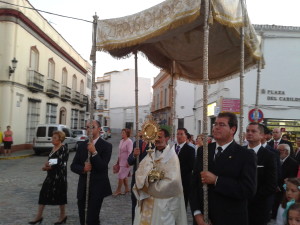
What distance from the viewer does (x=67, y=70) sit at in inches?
1080

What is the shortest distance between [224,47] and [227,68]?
0.84 m

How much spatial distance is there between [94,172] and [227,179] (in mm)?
2234

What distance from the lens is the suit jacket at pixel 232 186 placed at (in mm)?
2789

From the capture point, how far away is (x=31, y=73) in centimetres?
1909

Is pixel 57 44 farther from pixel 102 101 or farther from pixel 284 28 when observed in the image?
pixel 102 101

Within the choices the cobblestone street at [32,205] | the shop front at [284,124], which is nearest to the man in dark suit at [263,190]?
the cobblestone street at [32,205]

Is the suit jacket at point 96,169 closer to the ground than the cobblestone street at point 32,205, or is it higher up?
higher up

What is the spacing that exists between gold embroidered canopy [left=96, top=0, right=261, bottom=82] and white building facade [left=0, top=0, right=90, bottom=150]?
12974 millimetres

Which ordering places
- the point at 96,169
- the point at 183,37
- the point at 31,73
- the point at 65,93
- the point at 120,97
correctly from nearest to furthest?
the point at 96,169, the point at 183,37, the point at 31,73, the point at 65,93, the point at 120,97

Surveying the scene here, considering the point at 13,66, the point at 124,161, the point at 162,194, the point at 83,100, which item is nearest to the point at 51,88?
the point at 13,66

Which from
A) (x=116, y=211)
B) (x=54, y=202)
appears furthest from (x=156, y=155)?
(x=116, y=211)

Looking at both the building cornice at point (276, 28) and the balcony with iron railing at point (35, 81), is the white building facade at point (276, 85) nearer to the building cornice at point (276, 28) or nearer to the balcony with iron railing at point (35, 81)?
the building cornice at point (276, 28)

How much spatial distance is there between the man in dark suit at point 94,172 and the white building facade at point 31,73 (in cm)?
1386

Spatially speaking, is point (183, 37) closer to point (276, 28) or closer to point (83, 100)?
point (276, 28)
